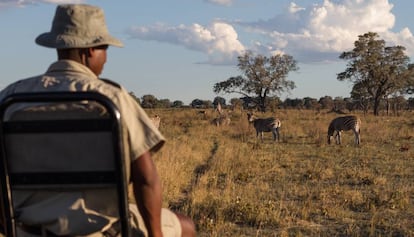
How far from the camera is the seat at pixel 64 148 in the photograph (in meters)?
2.24

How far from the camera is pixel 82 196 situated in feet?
7.73

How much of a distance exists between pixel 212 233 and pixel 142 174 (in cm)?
437

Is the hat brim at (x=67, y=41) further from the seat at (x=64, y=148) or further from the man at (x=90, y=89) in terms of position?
the seat at (x=64, y=148)

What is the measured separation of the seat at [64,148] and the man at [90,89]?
0.31 feet

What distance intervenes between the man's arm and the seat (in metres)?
0.10

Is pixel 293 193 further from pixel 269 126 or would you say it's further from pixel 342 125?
pixel 269 126

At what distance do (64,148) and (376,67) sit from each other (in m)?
51.9

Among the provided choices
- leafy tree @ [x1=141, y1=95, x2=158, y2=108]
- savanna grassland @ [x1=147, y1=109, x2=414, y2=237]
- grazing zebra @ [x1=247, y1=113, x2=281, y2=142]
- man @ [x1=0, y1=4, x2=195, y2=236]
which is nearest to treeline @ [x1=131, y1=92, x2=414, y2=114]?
leafy tree @ [x1=141, y1=95, x2=158, y2=108]

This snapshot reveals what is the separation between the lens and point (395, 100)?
6234 centimetres

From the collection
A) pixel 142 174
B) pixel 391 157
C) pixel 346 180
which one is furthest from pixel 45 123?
pixel 391 157

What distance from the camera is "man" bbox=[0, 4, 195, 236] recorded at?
2375 millimetres

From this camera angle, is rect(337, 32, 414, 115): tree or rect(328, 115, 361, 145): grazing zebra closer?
rect(328, 115, 361, 145): grazing zebra

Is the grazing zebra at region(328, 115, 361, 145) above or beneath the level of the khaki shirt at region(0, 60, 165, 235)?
beneath

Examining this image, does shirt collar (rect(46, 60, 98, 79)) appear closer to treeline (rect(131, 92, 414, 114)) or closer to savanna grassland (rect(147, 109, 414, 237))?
savanna grassland (rect(147, 109, 414, 237))
